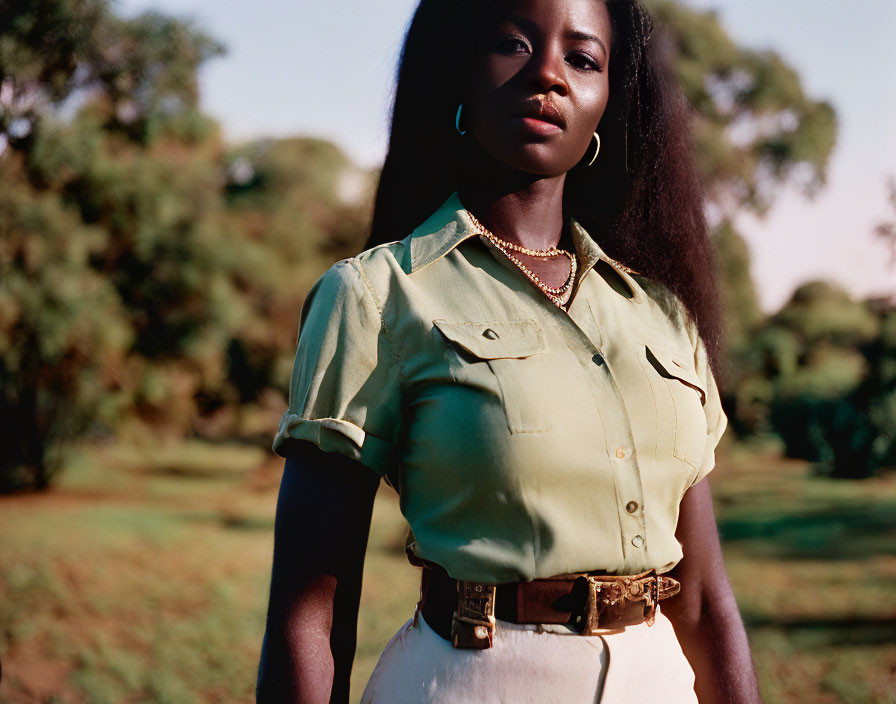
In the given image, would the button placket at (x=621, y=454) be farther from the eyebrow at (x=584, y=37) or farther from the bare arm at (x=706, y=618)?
the eyebrow at (x=584, y=37)

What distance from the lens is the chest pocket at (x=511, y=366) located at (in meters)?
1.52

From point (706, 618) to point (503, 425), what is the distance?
0.67 metres

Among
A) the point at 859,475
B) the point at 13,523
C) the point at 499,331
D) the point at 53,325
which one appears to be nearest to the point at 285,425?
the point at 499,331

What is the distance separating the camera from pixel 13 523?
11070 mm

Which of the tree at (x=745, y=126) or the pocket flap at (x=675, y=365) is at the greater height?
the tree at (x=745, y=126)

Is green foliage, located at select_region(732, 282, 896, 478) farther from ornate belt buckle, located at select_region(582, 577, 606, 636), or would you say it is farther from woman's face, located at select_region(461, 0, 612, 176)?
ornate belt buckle, located at select_region(582, 577, 606, 636)

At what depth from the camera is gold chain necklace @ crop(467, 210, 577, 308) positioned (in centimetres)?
173

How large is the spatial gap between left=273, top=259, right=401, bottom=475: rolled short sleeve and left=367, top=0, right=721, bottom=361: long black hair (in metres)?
0.36

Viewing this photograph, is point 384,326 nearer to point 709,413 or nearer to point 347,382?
point 347,382

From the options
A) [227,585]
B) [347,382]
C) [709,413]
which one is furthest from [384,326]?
[227,585]

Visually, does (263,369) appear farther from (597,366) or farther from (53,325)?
(597,366)

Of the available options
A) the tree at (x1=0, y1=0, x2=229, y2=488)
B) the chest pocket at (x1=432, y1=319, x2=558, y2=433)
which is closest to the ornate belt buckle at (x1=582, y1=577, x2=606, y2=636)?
the chest pocket at (x1=432, y1=319, x2=558, y2=433)

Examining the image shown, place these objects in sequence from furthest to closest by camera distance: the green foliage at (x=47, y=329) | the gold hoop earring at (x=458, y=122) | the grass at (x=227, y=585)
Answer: the green foliage at (x=47, y=329) < the grass at (x=227, y=585) < the gold hoop earring at (x=458, y=122)

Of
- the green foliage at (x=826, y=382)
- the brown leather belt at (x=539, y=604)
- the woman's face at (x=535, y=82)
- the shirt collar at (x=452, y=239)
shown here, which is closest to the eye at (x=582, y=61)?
the woman's face at (x=535, y=82)
